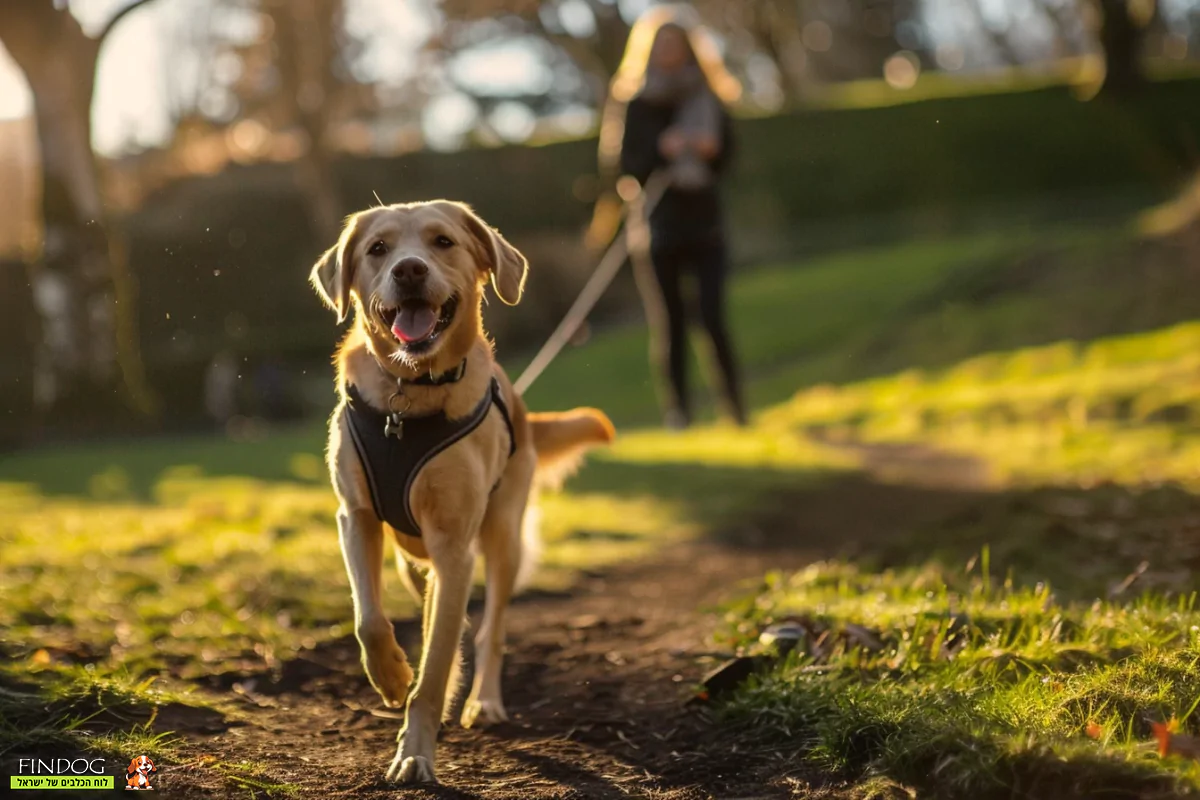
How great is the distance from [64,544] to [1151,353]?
31.4 ft

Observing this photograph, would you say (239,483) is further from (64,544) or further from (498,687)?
(498,687)

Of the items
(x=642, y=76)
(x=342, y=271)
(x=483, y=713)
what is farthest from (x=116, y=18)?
(x=483, y=713)

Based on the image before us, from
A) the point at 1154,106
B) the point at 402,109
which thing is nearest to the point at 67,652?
the point at 1154,106

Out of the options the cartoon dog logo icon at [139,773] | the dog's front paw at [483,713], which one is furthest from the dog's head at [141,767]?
the dog's front paw at [483,713]

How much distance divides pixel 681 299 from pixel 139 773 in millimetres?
7455

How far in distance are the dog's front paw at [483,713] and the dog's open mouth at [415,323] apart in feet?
4.16

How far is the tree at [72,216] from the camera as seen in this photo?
13172 millimetres

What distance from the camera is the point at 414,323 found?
4.01 meters

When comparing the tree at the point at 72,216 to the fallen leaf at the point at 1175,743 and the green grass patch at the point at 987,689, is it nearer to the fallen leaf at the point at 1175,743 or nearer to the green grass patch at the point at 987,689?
the green grass patch at the point at 987,689

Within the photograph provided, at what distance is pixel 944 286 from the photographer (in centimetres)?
2025

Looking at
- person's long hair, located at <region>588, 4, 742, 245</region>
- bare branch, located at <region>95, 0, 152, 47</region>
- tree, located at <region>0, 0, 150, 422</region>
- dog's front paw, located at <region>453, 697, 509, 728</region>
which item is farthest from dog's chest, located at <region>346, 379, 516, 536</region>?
bare branch, located at <region>95, 0, 152, 47</region>

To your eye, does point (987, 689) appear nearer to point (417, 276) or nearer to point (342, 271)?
point (417, 276)

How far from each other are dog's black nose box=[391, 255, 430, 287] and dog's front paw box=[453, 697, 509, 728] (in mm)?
1453

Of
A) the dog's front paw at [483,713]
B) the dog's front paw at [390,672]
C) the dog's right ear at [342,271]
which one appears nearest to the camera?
the dog's front paw at [390,672]
